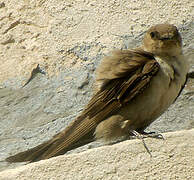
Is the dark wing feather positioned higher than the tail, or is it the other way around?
the dark wing feather

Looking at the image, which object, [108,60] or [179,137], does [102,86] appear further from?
[179,137]

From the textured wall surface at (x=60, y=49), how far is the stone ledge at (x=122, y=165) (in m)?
0.87

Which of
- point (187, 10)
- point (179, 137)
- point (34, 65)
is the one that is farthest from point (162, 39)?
point (179, 137)

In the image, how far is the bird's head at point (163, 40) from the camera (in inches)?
143

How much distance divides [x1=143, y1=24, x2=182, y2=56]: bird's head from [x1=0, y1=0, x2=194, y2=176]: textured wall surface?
0.21 m

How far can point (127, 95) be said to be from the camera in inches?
139

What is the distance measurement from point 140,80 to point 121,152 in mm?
835

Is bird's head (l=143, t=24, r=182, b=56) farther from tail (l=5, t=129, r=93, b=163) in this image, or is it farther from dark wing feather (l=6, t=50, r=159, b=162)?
tail (l=5, t=129, r=93, b=163)

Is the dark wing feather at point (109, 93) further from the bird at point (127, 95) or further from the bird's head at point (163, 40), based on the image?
the bird's head at point (163, 40)

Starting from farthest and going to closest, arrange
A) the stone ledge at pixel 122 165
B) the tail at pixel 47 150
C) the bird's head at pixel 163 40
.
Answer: the bird's head at pixel 163 40 → the tail at pixel 47 150 → the stone ledge at pixel 122 165

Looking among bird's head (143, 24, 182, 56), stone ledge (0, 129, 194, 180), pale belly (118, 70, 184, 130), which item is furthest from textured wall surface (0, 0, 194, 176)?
stone ledge (0, 129, 194, 180)

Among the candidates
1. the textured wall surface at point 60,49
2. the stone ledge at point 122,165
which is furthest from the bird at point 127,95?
the stone ledge at point 122,165

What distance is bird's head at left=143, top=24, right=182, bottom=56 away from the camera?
3.64m

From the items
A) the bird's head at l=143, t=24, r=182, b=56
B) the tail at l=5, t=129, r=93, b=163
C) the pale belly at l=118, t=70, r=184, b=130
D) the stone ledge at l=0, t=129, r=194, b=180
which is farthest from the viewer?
the bird's head at l=143, t=24, r=182, b=56
